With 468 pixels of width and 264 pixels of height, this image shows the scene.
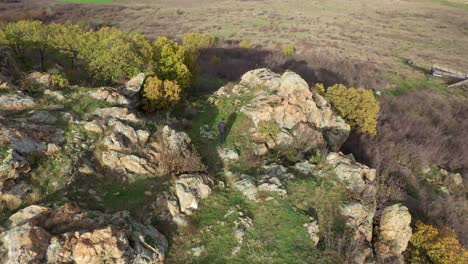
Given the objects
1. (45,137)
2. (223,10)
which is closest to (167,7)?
(223,10)

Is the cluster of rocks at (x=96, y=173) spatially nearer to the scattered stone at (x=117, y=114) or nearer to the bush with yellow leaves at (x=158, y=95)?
the scattered stone at (x=117, y=114)

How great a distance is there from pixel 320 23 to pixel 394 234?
83773 millimetres

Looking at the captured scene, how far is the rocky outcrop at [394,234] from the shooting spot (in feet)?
59.6

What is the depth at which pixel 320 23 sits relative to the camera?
3617 inches

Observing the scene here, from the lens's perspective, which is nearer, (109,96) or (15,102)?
(15,102)

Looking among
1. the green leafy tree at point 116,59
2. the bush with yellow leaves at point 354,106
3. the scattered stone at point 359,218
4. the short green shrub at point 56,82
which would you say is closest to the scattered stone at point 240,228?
the scattered stone at point 359,218

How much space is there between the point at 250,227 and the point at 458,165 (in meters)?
29.6

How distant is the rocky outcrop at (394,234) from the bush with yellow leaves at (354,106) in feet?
47.5

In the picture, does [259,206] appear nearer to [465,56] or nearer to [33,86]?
[33,86]

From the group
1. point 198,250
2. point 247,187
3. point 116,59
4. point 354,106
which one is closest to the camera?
point 198,250

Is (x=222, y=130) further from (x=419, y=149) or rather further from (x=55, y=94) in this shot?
(x=419, y=149)

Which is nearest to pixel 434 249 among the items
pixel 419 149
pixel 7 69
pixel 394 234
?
pixel 394 234

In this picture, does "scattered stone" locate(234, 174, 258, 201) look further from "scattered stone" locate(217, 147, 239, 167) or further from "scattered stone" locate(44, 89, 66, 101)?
"scattered stone" locate(44, 89, 66, 101)

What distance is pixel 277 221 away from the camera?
16.8 m
